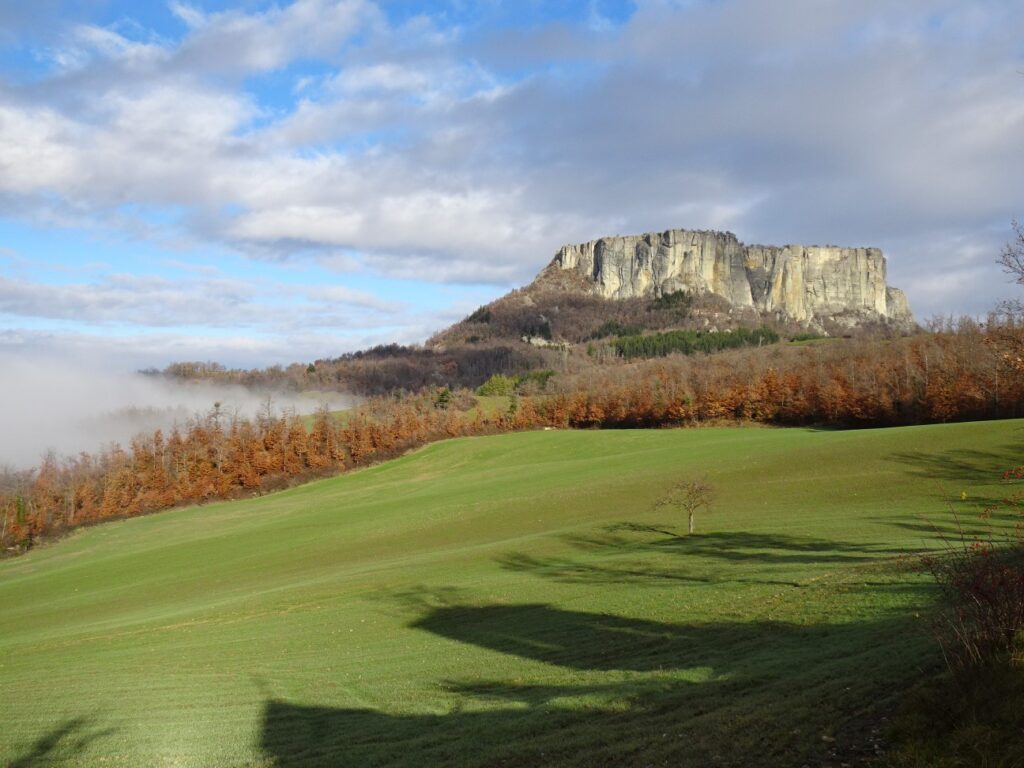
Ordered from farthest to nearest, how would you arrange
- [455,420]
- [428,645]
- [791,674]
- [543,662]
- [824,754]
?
1. [455,420]
2. [428,645]
3. [543,662]
4. [791,674]
5. [824,754]

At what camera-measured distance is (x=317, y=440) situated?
439 ft

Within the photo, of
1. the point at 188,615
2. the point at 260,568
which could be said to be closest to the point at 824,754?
the point at 188,615

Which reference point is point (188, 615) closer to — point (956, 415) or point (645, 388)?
point (956, 415)

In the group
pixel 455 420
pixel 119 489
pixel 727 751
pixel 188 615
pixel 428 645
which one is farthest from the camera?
pixel 455 420

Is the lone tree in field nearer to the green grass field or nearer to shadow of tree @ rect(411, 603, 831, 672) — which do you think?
the green grass field

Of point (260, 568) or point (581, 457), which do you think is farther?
point (581, 457)

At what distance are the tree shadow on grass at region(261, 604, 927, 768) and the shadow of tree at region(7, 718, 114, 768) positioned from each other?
3.82 m

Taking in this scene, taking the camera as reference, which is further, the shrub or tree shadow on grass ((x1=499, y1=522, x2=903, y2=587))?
tree shadow on grass ((x1=499, y1=522, x2=903, y2=587))

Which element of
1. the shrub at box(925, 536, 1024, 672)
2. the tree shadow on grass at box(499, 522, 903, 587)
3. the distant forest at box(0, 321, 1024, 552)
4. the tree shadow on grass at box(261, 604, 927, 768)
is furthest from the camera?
the distant forest at box(0, 321, 1024, 552)

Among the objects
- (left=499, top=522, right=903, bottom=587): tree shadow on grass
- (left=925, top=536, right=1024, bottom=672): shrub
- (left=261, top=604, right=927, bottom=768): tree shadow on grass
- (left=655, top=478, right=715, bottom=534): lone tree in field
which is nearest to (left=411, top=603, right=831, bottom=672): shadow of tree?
(left=261, top=604, right=927, bottom=768): tree shadow on grass

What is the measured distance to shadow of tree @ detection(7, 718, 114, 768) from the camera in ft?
50.8

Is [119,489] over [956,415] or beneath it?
beneath

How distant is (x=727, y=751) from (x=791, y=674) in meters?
4.08

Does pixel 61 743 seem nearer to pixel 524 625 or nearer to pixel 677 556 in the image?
pixel 524 625
